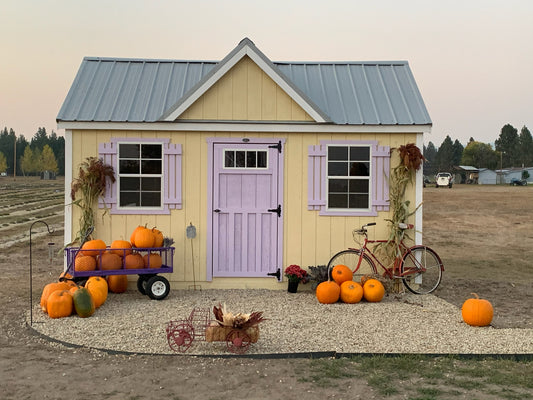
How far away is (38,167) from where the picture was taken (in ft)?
381

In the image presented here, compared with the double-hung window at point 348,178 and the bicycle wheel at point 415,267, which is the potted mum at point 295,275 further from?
the bicycle wheel at point 415,267

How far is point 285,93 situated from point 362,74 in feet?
6.78

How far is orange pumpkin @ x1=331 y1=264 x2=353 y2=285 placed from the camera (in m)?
9.46

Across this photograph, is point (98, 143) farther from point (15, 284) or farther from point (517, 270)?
point (517, 270)

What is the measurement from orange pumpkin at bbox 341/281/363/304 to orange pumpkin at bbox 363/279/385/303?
107 mm

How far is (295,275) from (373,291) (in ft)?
4.22

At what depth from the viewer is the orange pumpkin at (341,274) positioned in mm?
9461

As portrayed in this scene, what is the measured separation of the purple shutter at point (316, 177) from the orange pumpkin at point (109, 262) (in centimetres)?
323

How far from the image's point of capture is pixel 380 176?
10156 mm

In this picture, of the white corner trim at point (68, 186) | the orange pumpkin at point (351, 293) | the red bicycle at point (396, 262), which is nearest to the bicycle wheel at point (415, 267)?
the red bicycle at point (396, 262)

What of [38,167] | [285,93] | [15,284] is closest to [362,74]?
[285,93]

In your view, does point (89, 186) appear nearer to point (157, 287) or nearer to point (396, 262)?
point (157, 287)

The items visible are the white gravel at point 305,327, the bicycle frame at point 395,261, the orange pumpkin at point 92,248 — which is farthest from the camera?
the bicycle frame at point 395,261

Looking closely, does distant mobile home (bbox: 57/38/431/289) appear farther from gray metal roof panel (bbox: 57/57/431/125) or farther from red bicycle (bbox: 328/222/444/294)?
red bicycle (bbox: 328/222/444/294)
